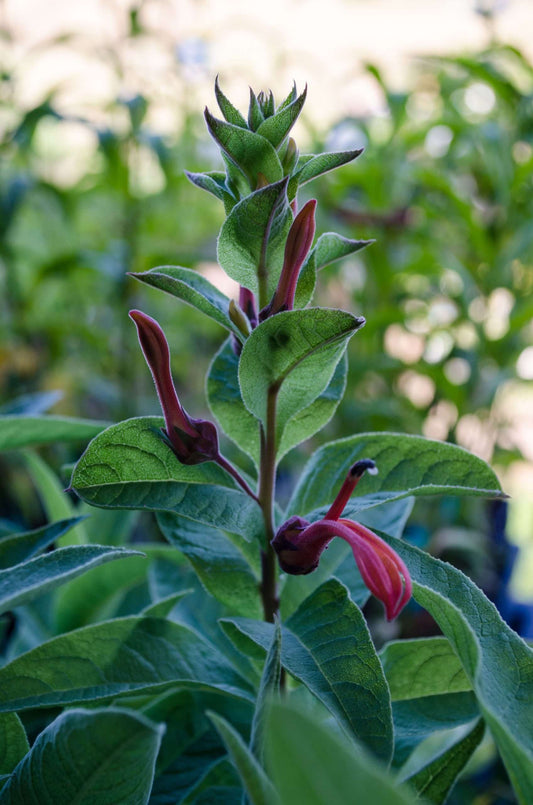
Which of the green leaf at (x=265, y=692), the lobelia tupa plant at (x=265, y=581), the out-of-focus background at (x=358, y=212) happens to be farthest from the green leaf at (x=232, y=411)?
the out-of-focus background at (x=358, y=212)

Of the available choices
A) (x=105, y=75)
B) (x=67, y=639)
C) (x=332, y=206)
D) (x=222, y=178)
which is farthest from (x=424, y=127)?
(x=67, y=639)

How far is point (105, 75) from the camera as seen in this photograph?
1.12m

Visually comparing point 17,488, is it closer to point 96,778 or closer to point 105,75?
point 105,75

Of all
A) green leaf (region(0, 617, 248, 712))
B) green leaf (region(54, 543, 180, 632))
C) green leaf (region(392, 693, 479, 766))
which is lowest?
green leaf (region(54, 543, 180, 632))

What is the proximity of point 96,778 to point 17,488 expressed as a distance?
3.06 ft

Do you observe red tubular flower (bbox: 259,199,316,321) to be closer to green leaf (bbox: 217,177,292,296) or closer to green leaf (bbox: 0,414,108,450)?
green leaf (bbox: 217,177,292,296)

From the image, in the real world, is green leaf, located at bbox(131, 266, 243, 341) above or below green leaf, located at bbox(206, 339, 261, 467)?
above

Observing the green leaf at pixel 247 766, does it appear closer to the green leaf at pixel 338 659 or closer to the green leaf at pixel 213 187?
the green leaf at pixel 338 659

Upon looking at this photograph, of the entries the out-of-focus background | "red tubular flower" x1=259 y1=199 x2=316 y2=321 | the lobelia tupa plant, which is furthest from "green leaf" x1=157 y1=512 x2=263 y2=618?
the out-of-focus background

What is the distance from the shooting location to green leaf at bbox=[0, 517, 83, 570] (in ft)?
1.05

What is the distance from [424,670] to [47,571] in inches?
7.0

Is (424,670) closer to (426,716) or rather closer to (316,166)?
(426,716)

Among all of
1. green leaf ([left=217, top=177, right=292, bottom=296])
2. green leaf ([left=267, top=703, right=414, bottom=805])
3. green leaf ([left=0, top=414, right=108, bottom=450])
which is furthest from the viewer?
green leaf ([left=0, top=414, right=108, bottom=450])

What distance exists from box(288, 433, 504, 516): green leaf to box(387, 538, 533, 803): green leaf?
33 mm
